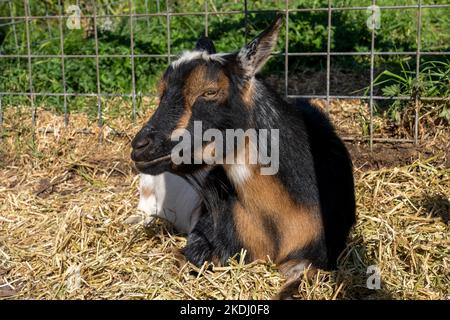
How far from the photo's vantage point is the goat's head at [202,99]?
14.0 ft

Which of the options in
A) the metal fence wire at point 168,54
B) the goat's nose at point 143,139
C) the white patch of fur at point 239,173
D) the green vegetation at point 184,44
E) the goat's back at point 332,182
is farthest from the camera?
the green vegetation at point 184,44

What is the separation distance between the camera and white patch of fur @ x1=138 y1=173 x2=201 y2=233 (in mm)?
5309

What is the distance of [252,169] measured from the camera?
436 cm

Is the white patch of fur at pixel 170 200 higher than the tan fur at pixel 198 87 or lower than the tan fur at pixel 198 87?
lower

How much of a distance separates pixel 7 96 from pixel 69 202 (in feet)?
6.71

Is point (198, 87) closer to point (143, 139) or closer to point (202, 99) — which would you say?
point (202, 99)

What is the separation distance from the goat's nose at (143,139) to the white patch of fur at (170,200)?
100 cm

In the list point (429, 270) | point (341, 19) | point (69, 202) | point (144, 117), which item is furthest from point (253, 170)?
point (341, 19)

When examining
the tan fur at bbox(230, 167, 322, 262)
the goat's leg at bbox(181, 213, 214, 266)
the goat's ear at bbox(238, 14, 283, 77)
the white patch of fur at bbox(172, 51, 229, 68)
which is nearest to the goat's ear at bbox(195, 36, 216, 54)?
the white patch of fur at bbox(172, 51, 229, 68)

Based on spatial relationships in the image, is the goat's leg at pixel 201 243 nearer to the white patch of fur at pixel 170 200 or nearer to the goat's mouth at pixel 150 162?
the white patch of fur at pixel 170 200

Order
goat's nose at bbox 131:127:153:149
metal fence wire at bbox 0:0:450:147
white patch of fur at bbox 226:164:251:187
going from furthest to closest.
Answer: metal fence wire at bbox 0:0:450:147 < white patch of fur at bbox 226:164:251:187 < goat's nose at bbox 131:127:153:149

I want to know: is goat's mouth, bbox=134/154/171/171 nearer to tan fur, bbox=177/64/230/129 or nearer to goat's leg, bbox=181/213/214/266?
tan fur, bbox=177/64/230/129

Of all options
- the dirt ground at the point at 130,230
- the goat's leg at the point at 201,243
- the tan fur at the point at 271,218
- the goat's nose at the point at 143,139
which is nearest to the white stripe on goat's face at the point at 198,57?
the goat's nose at the point at 143,139

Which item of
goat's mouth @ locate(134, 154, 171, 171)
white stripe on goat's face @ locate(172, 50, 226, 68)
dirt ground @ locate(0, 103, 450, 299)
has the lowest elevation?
dirt ground @ locate(0, 103, 450, 299)
